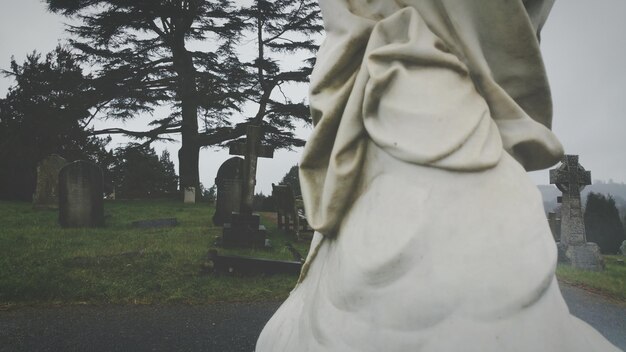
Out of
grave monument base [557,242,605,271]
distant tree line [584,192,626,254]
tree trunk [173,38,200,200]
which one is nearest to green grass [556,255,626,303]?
grave monument base [557,242,605,271]

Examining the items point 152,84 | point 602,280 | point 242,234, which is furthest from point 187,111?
point 602,280

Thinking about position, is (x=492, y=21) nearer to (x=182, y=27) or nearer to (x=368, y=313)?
(x=368, y=313)

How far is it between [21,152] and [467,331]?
2236 cm

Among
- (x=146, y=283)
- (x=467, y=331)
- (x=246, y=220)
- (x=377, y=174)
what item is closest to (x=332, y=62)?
(x=377, y=174)

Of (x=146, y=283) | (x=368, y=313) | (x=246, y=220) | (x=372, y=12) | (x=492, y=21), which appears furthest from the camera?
(x=246, y=220)

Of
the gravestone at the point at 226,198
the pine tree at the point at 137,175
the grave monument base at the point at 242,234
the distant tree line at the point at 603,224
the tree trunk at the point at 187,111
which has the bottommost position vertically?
the distant tree line at the point at 603,224

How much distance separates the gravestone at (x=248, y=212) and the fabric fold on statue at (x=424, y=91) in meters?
6.92

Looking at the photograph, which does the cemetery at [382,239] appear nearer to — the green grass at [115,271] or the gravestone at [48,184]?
the green grass at [115,271]

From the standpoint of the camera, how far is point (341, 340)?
112 centimetres

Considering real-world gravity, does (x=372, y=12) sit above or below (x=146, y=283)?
above

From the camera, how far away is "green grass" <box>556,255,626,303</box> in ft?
19.9

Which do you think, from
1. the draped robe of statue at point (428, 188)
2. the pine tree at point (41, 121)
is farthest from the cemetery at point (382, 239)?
the pine tree at point (41, 121)

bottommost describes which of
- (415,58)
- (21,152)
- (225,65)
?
(415,58)

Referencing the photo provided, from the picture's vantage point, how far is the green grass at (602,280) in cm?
607
